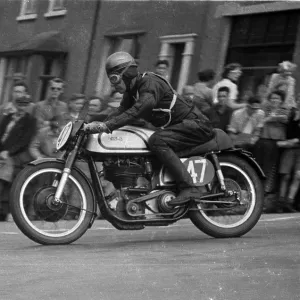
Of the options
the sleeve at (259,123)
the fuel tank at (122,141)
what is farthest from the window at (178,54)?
the fuel tank at (122,141)

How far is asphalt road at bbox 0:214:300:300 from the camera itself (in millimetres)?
7023

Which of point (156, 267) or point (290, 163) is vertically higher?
point (290, 163)

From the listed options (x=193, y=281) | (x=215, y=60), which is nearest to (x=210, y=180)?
(x=193, y=281)

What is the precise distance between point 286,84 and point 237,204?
548cm

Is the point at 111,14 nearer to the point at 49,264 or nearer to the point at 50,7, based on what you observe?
the point at 50,7

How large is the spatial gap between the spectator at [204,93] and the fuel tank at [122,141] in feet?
13.9

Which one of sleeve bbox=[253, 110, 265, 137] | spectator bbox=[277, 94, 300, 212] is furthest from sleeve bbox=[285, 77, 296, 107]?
sleeve bbox=[253, 110, 265, 137]

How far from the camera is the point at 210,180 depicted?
32.7ft

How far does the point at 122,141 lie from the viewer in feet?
31.5

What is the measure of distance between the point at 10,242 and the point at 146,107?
5.95 ft

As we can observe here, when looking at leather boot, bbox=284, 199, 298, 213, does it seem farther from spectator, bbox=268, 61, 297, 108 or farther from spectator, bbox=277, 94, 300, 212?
spectator, bbox=268, 61, 297, 108

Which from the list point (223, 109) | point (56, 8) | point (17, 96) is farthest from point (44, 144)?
point (56, 8)

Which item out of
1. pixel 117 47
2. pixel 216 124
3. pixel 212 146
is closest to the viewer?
pixel 212 146

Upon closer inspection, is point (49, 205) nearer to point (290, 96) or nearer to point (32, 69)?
point (290, 96)
